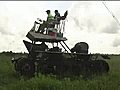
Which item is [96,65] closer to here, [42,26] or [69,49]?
[69,49]

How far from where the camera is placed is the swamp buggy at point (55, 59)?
1627 cm

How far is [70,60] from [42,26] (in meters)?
2.33

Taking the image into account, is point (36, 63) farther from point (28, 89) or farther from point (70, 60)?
point (28, 89)

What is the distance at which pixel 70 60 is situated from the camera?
16.8 m

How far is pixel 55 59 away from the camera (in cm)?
1662

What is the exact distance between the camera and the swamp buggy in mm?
16266

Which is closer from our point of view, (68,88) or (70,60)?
(68,88)

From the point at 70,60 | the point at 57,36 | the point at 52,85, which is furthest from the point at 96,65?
the point at 52,85

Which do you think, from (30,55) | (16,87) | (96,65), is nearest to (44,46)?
(30,55)

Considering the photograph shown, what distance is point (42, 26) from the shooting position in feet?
56.5

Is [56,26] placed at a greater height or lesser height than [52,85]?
greater

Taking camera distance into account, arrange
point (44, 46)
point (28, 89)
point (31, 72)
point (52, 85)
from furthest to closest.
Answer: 1. point (44, 46)
2. point (31, 72)
3. point (52, 85)
4. point (28, 89)

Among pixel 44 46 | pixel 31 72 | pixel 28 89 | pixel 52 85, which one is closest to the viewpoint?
pixel 28 89

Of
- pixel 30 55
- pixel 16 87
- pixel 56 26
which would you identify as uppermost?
pixel 56 26
